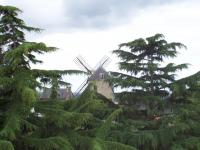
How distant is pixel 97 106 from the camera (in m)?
12.8

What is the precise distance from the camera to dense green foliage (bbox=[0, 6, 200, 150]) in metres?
11.2

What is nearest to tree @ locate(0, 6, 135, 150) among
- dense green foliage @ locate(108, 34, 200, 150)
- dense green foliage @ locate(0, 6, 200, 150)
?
dense green foliage @ locate(0, 6, 200, 150)

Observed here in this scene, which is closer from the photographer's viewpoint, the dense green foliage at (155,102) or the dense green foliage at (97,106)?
the dense green foliage at (97,106)

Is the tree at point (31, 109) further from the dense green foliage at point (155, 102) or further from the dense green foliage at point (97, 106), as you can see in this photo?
the dense green foliage at point (155, 102)

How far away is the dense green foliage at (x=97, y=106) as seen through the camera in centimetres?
1119

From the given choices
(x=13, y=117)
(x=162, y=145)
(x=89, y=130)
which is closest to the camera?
(x=13, y=117)

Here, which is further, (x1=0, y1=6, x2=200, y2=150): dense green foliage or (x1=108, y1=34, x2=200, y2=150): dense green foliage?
(x1=108, y1=34, x2=200, y2=150): dense green foliage

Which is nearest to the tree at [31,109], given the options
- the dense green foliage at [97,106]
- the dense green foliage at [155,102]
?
the dense green foliage at [97,106]

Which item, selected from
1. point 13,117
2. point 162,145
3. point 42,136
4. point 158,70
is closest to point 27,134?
point 42,136

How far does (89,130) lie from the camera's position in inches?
504

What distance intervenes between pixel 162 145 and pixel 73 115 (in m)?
5.05

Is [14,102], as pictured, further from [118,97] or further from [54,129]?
[118,97]

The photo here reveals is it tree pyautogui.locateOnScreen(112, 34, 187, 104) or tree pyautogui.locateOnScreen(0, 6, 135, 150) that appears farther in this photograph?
tree pyautogui.locateOnScreen(112, 34, 187, 104)

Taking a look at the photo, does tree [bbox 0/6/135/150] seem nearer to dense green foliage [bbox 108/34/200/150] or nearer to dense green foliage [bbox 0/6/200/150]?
dense green foliage [bbox 0/6/200/150]
